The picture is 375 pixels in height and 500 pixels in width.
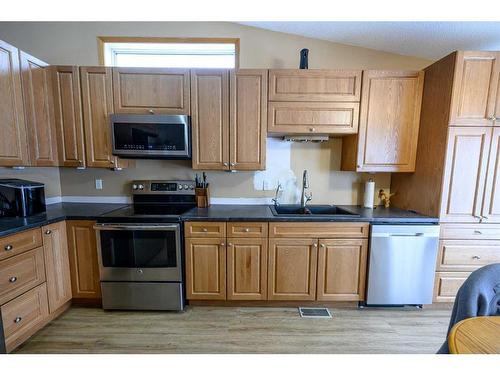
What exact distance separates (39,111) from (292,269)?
8.85 feet

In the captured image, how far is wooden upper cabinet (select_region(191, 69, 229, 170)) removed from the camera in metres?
2.00

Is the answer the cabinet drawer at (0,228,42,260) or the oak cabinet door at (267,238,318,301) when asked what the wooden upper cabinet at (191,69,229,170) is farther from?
the cabinet drawer at (0,228,42,260)

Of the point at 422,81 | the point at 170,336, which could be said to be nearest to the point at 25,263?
the point at 170,336

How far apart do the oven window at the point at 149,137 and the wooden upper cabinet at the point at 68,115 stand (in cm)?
40

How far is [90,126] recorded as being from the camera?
6.70 feet

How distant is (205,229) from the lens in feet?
6.19

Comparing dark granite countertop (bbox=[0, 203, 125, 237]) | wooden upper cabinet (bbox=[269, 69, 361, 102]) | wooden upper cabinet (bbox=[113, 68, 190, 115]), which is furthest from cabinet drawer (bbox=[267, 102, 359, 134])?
dark granite countertop (bbox=[0, 203, 125, 237])

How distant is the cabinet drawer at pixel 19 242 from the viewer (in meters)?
1.40

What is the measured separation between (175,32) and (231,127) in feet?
4.10

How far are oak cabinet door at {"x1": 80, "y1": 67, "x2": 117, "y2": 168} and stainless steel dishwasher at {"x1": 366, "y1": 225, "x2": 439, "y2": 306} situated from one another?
262 centimetres

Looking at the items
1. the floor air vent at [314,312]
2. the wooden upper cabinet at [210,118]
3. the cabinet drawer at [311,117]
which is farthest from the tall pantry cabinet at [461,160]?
the wooden upper cabinet at [210,118]

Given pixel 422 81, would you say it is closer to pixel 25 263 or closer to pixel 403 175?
pixel 403 175

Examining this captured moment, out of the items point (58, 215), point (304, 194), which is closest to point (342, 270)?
point (304, 194)
